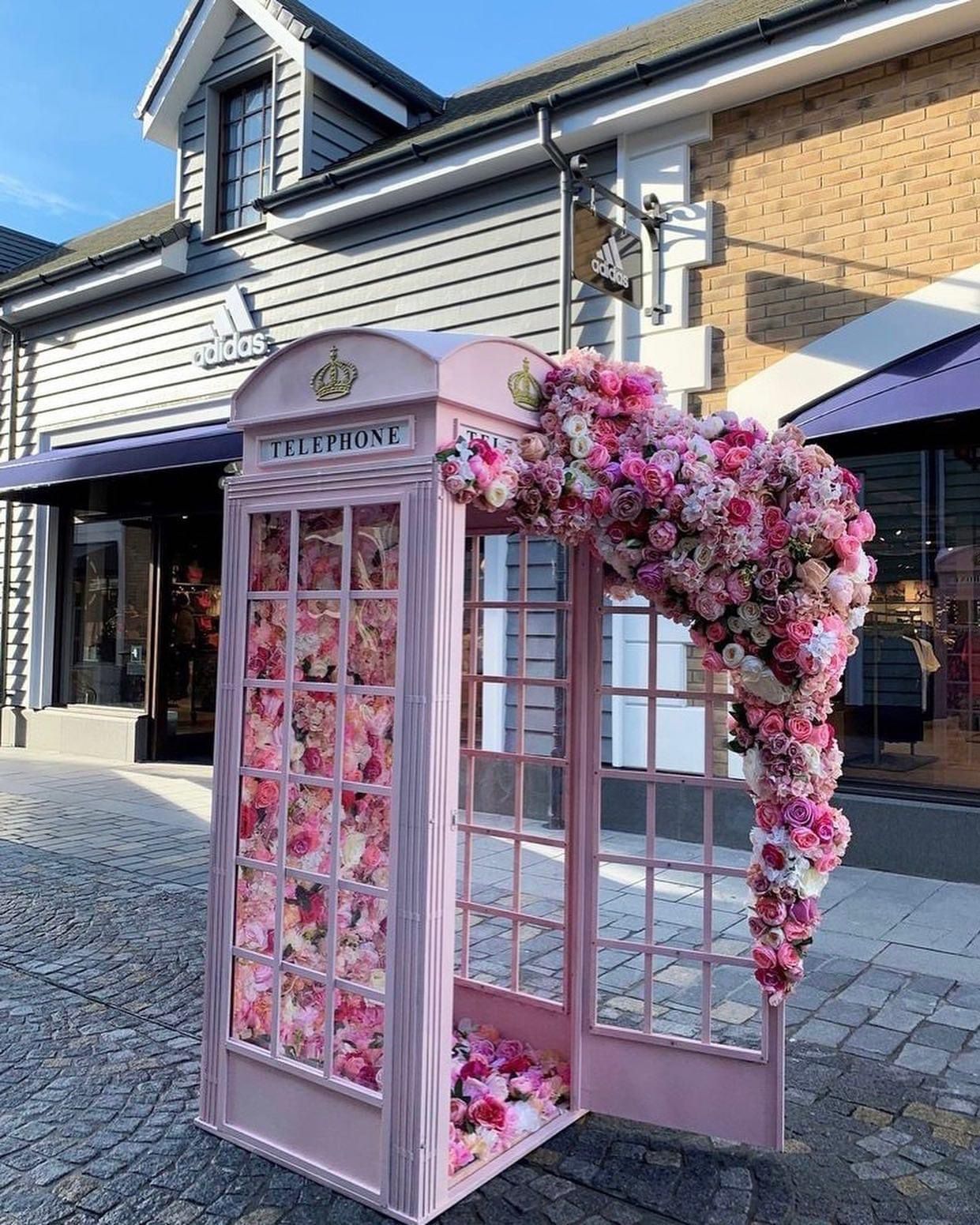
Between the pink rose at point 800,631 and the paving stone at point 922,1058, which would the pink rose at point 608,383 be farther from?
the paving stone at point 922,1058

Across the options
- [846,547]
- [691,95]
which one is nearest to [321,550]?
[846,547]

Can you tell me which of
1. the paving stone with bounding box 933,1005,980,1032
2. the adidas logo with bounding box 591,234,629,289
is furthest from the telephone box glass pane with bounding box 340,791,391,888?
the adidas logo with bounding box 591,234,629,289

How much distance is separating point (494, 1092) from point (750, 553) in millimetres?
1886

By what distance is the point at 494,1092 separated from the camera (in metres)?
3.16

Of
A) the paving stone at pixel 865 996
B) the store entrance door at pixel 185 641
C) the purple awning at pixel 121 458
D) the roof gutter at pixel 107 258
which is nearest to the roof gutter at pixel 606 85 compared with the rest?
the roof gutter at pixel 107 258

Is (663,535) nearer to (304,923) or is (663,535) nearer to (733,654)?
(733,654)

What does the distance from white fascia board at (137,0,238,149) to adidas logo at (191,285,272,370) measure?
7.54 ft

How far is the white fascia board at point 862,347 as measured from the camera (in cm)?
580

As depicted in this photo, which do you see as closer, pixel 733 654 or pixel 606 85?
pixel 733 654

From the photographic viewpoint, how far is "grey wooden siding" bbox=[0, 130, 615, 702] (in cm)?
759

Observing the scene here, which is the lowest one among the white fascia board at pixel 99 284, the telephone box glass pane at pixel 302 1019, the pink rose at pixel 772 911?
the telephone box glass pane at pixel 302 1019

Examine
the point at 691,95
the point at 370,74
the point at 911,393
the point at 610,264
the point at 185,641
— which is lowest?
the point at 185,641

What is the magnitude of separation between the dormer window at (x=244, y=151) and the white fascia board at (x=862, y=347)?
5.76 metres

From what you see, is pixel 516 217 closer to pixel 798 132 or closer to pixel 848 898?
pixel 798 132
